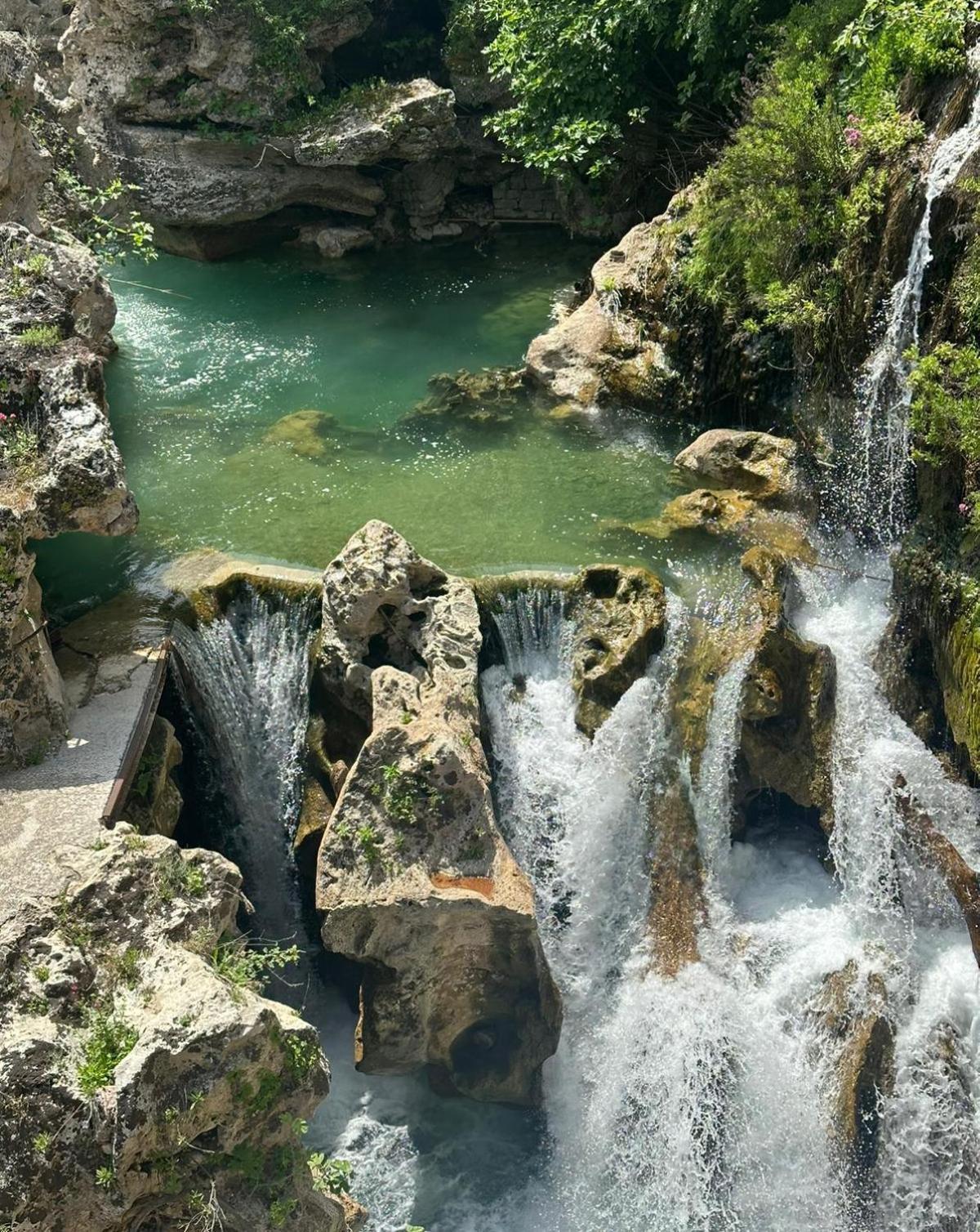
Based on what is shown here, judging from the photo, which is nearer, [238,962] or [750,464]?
[238,962]

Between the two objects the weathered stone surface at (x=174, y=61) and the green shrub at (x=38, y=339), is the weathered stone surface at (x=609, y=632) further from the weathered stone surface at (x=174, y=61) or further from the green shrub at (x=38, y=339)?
the weathered stone surface at (x=174, y=61)

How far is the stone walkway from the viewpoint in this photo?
26.5 ft

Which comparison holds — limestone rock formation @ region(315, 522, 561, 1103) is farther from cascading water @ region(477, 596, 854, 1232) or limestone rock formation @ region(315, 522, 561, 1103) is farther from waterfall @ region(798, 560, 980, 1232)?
waterfall @ region(798, 560, 980, 1232)

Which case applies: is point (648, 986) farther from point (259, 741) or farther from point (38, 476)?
point (38, 476)

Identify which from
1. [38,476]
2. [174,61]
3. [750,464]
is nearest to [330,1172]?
[38,476]

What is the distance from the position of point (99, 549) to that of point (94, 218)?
4915 millimetres

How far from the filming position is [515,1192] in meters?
9.52

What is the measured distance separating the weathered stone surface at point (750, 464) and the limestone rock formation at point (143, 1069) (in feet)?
25.6

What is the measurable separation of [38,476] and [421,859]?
454 centimetres

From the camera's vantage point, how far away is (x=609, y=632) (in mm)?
10977

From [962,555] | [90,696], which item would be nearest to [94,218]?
[90,696]

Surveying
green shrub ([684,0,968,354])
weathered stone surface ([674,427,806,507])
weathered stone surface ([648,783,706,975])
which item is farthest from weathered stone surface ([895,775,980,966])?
green shrub ([684,0,968,354])

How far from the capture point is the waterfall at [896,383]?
1092 centimetres

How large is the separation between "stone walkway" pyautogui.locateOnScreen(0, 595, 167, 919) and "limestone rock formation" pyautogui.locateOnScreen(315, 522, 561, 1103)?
68.7 inches
